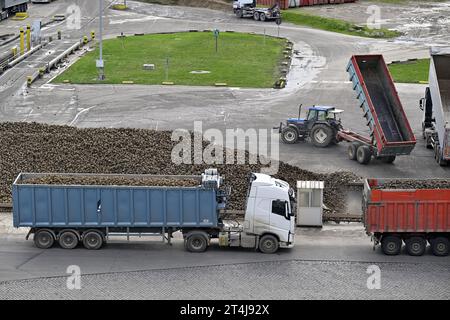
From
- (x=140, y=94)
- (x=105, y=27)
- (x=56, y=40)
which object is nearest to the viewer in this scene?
(x=140, y=94)

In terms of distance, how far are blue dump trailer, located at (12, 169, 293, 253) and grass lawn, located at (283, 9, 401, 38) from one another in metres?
47.8

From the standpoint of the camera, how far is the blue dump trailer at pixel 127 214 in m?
31.5

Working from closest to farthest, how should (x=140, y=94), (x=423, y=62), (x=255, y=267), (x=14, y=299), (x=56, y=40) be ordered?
1. (x=14, y=299)
2. (x=255, y=267)
3. (x=140, y=94)
4. (x=423, y=62)
5. (x=56, y=40)

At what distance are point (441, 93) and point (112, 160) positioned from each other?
17647mm

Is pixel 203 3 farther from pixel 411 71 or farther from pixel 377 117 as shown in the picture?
pixel 377 117

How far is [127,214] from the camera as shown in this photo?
31625mm

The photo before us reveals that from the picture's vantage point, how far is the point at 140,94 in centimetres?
5725

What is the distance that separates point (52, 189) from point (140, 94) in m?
26.3

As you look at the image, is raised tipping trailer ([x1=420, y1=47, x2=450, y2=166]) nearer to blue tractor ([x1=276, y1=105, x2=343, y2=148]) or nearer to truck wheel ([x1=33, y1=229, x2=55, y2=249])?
blue tractor ([x1=276, y1=105, x2=343, y2=148])

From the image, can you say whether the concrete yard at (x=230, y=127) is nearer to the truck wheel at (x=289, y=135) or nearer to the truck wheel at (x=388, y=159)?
the truck wheel at (x=388, y=159)

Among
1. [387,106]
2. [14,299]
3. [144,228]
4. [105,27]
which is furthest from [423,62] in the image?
[14,299]

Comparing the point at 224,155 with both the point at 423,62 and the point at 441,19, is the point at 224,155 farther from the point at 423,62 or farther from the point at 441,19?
the point at 441,19

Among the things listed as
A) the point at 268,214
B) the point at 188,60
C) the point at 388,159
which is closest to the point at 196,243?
the point at 268,214
